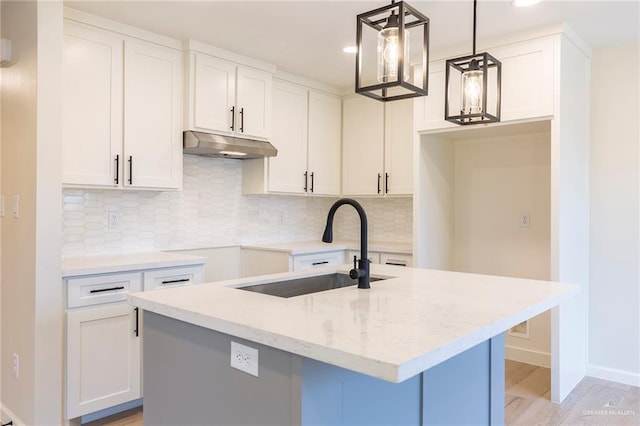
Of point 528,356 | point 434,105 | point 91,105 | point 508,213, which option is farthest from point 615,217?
point 91,105

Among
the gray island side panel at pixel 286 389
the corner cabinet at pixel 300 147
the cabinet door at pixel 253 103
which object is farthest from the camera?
the corner cabinet at pixel 300 147

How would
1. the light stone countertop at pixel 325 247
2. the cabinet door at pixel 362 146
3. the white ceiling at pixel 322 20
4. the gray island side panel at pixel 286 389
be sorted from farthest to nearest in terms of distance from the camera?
the cabinet door at pixel 362 146, the light stone countertop at pixel 325 247, the white ceiling at pixel 322 20, the gray island side panel at pixel 286 389

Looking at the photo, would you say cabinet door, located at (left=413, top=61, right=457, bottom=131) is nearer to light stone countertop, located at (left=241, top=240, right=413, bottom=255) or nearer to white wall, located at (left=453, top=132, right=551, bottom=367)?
white wall, located at (left=453, top=132, right=551, bottom=367)

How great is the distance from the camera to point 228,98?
3535mm

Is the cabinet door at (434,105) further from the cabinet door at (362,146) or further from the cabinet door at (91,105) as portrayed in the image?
the cabinet door at (91,105)

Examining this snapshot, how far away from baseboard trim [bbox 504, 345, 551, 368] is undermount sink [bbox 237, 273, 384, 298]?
2.04m

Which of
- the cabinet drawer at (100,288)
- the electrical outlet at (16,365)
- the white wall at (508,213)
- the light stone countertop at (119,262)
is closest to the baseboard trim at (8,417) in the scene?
the electrical outlet at (16,365)

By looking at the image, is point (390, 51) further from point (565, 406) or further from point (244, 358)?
point (565, 406)

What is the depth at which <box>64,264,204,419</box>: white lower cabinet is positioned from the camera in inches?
99.7

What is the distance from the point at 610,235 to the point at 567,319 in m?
0.75

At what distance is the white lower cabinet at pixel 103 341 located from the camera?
2.53m

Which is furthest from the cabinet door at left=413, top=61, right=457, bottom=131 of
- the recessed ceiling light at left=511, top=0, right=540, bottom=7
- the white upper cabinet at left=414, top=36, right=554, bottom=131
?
the recessed ceiling light at left=511, top=0, right=540, bottom=7

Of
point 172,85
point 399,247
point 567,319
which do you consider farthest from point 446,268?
point 172,85

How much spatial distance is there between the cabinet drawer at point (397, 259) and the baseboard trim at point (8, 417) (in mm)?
2731
